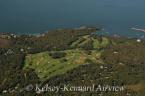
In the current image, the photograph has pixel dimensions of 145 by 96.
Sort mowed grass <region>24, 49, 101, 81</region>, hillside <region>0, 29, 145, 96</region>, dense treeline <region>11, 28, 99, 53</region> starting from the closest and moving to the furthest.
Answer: hillside <region>0, 29, 145, 96</region> < mowed grass <region>24, 49, 101, 81</region> < dense treeline <region>11, 28, 99, 53</region>

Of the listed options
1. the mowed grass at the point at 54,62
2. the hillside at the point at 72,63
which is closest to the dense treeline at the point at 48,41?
the hillside at the point at 72,63

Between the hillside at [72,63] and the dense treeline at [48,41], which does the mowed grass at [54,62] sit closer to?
the hillside at [72,63]

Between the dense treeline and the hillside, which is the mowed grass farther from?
the dense treeline

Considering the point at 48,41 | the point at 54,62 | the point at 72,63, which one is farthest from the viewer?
the point at 48,41

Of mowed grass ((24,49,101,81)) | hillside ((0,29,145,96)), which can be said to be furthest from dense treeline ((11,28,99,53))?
mowed grass ((24,49,101,81))

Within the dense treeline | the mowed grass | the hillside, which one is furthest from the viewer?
the dense treeline

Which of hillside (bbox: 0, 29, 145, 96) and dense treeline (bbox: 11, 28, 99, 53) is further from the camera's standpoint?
dense treeline (bbox: 11, 28, 99, 53)

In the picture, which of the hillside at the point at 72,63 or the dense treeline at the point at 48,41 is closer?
the hillside at the point at 72,63

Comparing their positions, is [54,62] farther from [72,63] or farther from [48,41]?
[48,41]

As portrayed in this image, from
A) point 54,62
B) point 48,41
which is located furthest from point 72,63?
point 48,41
